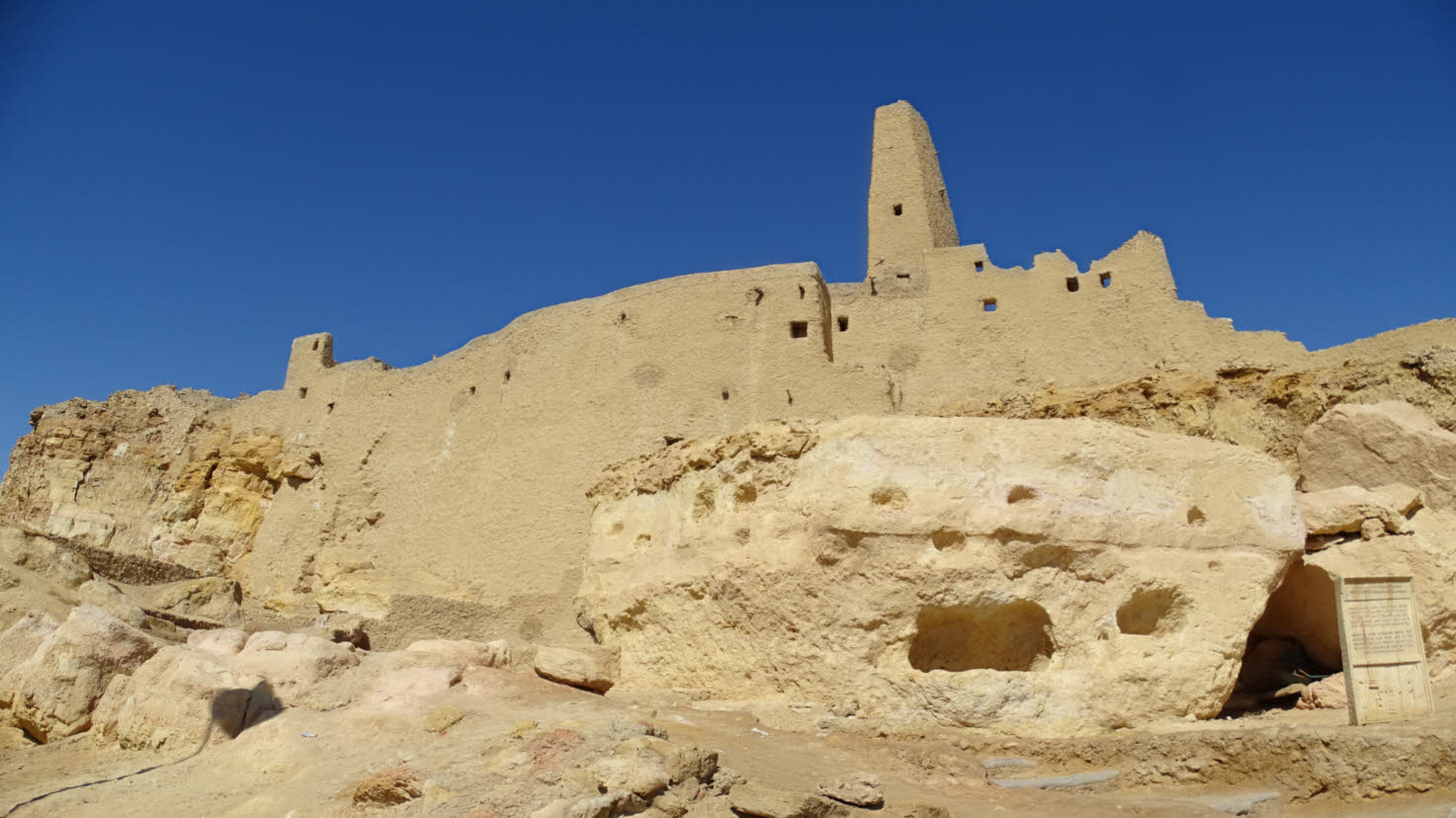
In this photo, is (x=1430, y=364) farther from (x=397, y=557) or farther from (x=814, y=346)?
(x=397, y=557)

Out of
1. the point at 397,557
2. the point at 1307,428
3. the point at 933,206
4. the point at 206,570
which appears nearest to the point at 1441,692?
the point at 1307,428

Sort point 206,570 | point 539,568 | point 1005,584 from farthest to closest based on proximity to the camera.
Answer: point 206,570 → point 539,568 → point 1005,584

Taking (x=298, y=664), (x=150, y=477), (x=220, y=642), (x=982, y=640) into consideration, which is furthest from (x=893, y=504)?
(x=150, y=477)

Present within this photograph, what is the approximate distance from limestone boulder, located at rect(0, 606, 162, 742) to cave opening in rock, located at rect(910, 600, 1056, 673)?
518 centimetres

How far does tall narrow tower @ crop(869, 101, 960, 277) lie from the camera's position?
2248cm

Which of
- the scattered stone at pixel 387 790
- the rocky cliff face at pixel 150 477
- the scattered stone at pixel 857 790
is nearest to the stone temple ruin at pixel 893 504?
the scattered stone at pixel 857 790

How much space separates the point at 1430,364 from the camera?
9539 mm

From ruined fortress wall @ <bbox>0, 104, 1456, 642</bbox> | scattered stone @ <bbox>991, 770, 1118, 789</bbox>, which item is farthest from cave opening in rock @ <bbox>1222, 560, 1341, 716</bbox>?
ruined fortress wall @ <bbox>0, 104, 1456, 642</bbox>

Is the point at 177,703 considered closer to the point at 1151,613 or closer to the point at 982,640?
the point at 982,640

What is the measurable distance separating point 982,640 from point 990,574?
0.65 metres

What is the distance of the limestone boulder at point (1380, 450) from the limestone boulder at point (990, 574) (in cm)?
195

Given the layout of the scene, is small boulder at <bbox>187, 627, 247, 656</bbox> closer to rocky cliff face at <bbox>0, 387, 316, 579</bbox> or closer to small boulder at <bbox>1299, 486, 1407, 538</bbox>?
small boulder at <bbox>1299, 486, 1407, 538</bbox>

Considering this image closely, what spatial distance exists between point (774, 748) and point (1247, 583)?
344 centimetres

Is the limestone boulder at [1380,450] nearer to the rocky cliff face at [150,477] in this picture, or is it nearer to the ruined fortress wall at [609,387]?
the ruined fortress wall at [609,387]
